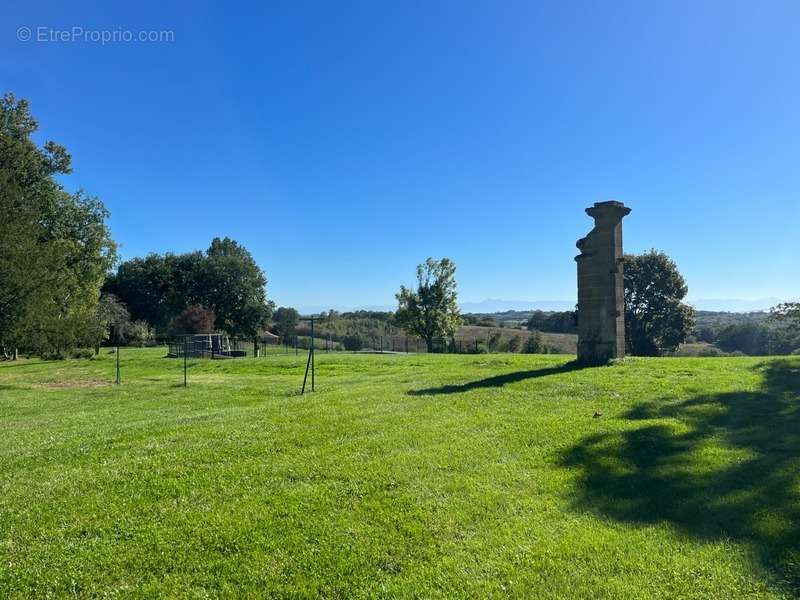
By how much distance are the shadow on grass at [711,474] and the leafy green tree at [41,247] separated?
20.3 m

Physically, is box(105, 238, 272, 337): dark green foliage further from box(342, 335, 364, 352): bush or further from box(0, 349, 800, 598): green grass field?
box(0, 349, 800, 598): green grass field

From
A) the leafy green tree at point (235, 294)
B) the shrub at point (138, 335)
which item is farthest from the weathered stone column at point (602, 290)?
the leafy green tree at point (235, 294)

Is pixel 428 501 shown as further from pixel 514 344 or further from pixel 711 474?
pixel 514 344

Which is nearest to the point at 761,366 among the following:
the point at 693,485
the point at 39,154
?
the point at 693,485

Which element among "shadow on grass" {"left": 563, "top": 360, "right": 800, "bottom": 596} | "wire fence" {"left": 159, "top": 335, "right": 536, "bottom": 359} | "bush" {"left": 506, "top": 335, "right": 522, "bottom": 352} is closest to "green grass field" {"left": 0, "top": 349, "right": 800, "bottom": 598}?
"shadow on grass" {"left": 563, "top": 360, "right": 800, "bottom": 596}

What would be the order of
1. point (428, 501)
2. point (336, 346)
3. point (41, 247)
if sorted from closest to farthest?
1. point (428, 501)
2. point (41, 247)
3. point (336, 346)

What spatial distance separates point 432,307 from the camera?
4209 centimetres

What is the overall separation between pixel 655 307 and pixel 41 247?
1326 inches

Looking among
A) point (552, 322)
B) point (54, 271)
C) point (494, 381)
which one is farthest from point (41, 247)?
point (552, 322)

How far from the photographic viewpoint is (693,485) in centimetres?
441

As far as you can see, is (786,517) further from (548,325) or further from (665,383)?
(548,325)

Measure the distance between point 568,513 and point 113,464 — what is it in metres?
4.62

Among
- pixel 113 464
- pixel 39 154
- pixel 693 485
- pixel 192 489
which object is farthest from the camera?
pixel 39 154

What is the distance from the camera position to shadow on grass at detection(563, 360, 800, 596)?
3.63 m
